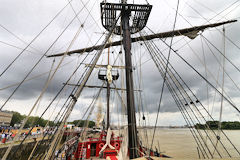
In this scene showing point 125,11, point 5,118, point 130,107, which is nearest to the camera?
point 130,107

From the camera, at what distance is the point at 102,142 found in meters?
8.40

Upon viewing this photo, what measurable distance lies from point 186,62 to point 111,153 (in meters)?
6.88

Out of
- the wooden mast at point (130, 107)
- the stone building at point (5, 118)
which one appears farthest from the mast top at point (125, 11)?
the stone building at point (5, 118)

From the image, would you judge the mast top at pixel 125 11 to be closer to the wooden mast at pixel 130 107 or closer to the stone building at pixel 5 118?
the wooden mast at pixel 130 107

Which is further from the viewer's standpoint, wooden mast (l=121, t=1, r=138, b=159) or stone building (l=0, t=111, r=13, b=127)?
stone building (l=0, t=111, r=13, b=127)

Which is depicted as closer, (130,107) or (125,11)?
(130,107)

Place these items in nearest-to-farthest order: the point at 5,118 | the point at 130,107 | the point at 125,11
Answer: the point at 130,107
the point at 125,11
the point at 5,118

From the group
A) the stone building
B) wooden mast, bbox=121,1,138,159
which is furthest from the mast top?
the stone building

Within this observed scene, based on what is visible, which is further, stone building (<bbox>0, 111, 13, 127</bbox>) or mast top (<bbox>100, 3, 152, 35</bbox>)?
stone building (<bbox>0, 111, 13, 127</bbox>)

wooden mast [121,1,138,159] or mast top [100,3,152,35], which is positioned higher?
mast top [100,3,152,35]

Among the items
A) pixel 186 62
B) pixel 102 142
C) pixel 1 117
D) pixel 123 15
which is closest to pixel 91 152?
pixel 102 142

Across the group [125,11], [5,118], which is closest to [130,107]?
[125,11]

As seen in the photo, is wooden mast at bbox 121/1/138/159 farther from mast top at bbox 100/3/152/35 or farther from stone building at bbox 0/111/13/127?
stone building at bbox 0/111/13/127

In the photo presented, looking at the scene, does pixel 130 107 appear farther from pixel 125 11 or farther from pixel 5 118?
pixel 5 118
